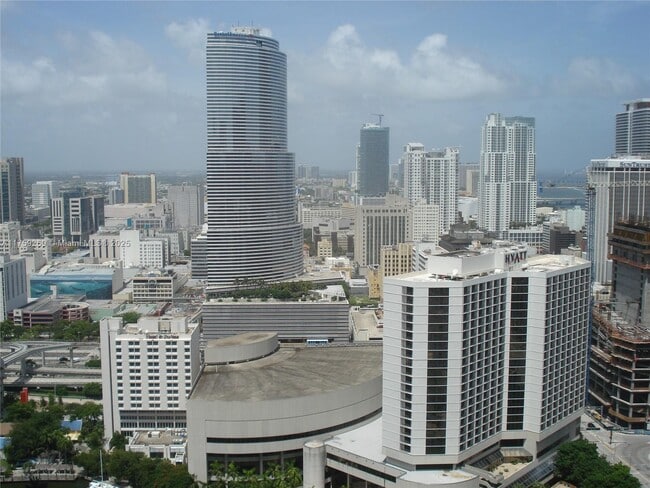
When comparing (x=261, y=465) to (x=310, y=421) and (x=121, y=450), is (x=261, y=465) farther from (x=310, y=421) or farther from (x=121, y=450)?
(x=121, y=450)

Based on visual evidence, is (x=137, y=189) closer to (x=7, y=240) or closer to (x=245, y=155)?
(x=7, y=240)

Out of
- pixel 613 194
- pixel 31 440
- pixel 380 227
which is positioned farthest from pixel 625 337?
pixel 380 227

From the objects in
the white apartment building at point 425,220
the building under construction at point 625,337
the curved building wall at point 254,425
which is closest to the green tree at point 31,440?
the curved building wall at point 254,425

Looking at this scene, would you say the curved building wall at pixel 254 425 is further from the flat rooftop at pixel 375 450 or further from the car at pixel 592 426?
the car at pixel 592 426

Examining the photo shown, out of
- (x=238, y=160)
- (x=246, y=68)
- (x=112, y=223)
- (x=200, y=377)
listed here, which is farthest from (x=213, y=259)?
(x=112, y=223)

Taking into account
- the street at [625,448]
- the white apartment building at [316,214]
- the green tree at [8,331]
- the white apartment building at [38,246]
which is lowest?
the street at [625,448]

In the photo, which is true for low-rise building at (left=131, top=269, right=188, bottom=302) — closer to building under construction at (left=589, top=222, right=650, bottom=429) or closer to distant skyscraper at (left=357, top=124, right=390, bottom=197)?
building under construction at (left=589, top=222, right=650, bottom=429)
